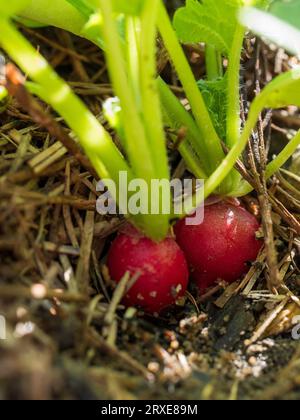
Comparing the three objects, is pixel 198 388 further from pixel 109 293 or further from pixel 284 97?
pixel 284 97

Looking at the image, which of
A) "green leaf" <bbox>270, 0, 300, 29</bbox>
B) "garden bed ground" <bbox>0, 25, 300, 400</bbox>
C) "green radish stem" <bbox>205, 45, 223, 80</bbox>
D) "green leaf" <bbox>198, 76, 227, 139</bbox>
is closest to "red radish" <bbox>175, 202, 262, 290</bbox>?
"garden bed ground" <bbox>0, 25, 300, 400</bbox>

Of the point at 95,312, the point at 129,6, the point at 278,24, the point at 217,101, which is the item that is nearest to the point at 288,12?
the point at 278,24

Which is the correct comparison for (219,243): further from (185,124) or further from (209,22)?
(209,22)

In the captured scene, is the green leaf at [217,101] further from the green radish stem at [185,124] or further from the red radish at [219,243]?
the red radish at [219,243]

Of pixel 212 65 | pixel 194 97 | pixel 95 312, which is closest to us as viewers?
pixel 95 312

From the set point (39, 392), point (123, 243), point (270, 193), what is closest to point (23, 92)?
point (123, 243)

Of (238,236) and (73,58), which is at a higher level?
(73,58)

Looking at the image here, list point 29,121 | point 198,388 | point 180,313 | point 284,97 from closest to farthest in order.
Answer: point 198,388 < point 284,97 < point 180,313 < point 29,121
